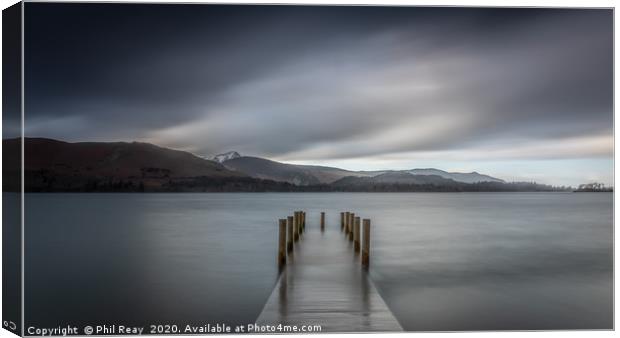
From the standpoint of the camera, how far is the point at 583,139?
11617mm

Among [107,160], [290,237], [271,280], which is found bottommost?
[271,280]

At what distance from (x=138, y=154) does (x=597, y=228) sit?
22.7m

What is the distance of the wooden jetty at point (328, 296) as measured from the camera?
5.40 metres

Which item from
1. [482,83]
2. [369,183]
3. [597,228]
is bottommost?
[597,228]

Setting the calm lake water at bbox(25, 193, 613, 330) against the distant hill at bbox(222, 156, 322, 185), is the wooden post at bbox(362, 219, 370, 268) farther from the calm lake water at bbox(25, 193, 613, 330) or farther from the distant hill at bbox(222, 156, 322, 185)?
the distant hill at bbox(222, 156, 322, 185)

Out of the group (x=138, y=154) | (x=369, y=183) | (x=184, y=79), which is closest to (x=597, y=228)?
(x=369, y=183)

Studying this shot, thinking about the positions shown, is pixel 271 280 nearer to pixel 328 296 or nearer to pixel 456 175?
pixel 328 296

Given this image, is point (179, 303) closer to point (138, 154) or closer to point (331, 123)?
point (331, 123)

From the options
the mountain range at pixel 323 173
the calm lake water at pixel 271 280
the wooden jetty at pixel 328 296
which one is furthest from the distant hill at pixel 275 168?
the wooden jetty at pixel 328 296

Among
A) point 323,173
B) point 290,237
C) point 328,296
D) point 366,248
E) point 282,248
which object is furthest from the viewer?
point 323,173

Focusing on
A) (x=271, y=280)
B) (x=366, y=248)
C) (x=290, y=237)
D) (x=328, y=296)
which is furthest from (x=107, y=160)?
(x=328, y=296)

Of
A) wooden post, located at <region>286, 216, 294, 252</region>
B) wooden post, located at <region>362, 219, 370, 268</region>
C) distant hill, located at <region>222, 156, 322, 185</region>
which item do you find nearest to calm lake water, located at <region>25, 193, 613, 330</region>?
wooden post, located at <region>362, 219, 370, 268</region>

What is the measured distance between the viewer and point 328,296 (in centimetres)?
625

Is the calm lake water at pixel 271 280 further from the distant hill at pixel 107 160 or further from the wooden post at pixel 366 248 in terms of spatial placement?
the distant hill at pixel 107 160
